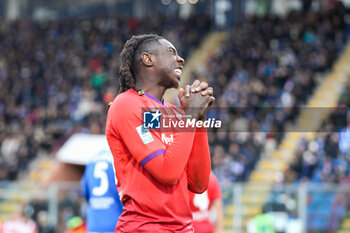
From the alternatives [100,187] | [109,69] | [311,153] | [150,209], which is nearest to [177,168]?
[150,209]

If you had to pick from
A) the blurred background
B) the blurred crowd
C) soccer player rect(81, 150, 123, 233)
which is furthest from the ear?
the blurred crowd

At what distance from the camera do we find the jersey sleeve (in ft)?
9.56

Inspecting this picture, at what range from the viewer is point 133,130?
2.96m

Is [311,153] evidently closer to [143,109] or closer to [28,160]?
[28,160]

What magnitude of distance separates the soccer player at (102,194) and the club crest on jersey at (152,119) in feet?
8.01

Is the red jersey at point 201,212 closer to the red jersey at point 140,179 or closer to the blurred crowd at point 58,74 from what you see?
the red jersey at point 140,179

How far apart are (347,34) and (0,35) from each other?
1497 centimetres

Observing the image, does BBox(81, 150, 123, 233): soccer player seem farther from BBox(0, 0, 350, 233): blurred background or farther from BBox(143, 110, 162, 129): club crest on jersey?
BBox(0, 0, 350, 233): blurred background

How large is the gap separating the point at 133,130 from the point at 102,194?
2616 mm

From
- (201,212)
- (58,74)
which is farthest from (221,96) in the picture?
(201,212)

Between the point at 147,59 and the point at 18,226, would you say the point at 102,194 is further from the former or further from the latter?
the point at 18,226

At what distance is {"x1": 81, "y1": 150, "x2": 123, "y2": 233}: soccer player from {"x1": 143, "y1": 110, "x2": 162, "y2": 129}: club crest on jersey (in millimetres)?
2441

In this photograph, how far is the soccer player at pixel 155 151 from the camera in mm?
2900

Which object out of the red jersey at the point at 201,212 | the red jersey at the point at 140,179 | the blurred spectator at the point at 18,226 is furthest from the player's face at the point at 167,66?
the blurred spectator at the point at 18,226
